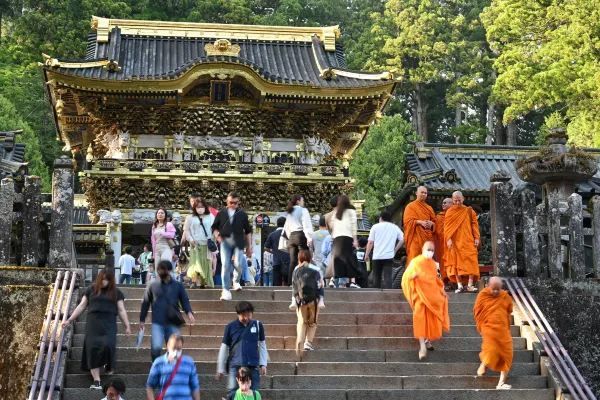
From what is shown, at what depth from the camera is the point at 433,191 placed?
30.0 meters

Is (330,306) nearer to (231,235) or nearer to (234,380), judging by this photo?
(231,235)

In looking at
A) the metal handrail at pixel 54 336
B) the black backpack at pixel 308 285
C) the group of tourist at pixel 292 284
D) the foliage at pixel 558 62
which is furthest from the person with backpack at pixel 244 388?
the foliage at pixel 558 62

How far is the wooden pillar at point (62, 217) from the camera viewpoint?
51.4 feet

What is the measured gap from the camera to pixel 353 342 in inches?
578

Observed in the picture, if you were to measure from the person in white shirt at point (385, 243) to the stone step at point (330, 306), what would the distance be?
4.32 ft

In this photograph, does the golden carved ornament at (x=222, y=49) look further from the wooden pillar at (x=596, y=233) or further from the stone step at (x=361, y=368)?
the stone step at (x=361, y=368)

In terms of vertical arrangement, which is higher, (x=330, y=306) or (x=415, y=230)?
(x=415, y=230)

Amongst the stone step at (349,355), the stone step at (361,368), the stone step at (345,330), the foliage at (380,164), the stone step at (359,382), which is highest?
the foliage at (380,164)

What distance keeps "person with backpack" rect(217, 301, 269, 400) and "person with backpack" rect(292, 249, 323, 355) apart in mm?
1380

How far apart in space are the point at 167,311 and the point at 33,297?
244 cm

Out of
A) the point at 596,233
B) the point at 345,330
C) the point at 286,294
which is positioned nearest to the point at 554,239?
the point at 596,233

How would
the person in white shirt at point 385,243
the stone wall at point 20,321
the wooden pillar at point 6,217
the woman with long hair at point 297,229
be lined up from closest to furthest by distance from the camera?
1. the stone wall at point 20,321
2. the wooden pillar at point 6,217
3. the woman with long hair at point 297,229
4. the person in white shirt at point 385,243

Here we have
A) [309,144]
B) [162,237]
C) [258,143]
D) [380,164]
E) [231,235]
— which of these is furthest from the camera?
[380,164]

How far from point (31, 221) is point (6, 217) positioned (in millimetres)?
327
